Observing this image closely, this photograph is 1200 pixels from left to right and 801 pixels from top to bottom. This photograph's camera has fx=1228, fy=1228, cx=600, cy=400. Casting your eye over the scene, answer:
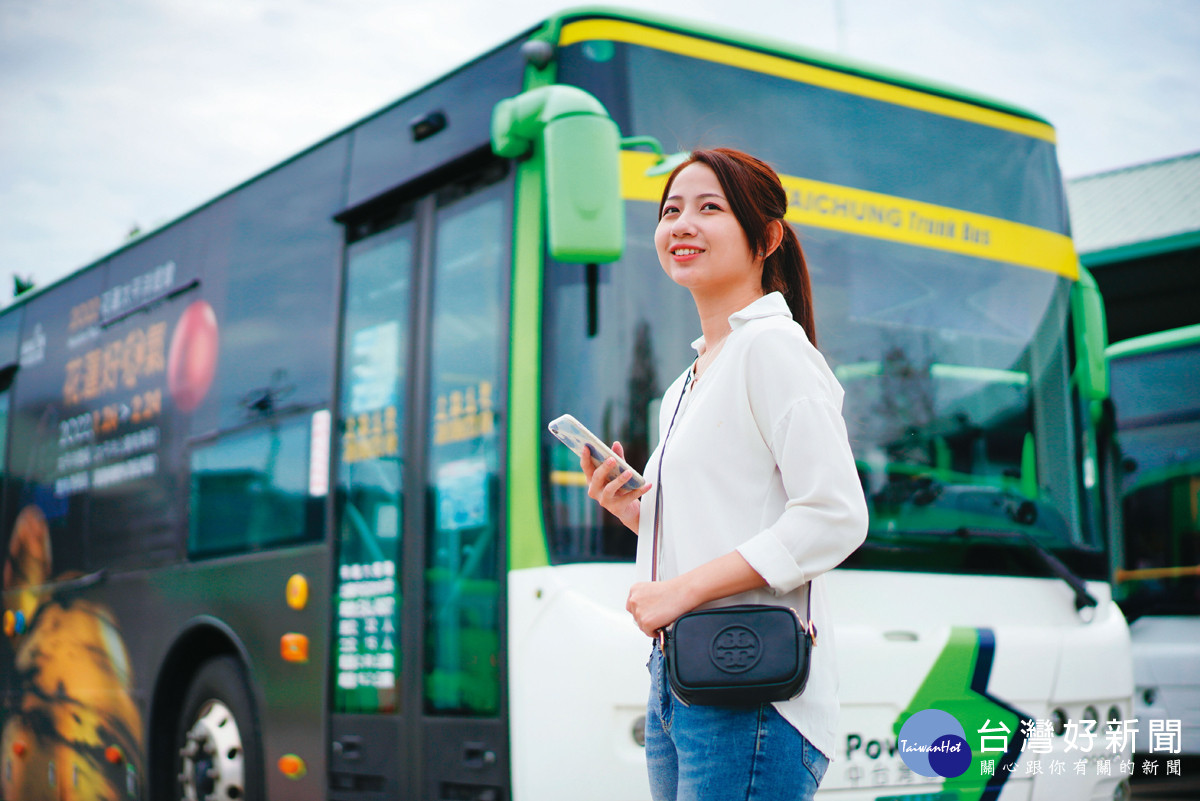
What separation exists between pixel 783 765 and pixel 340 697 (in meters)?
3.30

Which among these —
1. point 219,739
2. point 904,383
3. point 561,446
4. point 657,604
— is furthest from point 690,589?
point 219,739

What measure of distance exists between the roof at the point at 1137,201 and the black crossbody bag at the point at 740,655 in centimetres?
1434

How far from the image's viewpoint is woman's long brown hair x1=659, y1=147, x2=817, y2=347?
1835 mm

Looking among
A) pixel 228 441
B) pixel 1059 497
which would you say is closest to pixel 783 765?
pixel 1059 497

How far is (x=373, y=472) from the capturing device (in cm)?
463

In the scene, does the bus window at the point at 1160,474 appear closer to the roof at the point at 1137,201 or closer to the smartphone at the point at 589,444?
the roof at the point at 1137,201

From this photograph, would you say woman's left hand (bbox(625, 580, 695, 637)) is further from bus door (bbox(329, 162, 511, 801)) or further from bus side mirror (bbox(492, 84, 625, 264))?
bus door (bbox(329, 162, 511, 801))

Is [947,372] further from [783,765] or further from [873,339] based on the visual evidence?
[783,765]

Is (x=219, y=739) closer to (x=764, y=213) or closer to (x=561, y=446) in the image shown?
(x=561, y=446)

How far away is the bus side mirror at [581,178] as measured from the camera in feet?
11.5

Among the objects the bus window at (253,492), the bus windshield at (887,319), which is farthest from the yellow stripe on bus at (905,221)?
the bus window at (253,492)

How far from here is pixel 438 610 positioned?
14.0 ft

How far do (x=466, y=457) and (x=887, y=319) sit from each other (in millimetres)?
1536

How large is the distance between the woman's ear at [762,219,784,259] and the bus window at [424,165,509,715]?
2324 mm
